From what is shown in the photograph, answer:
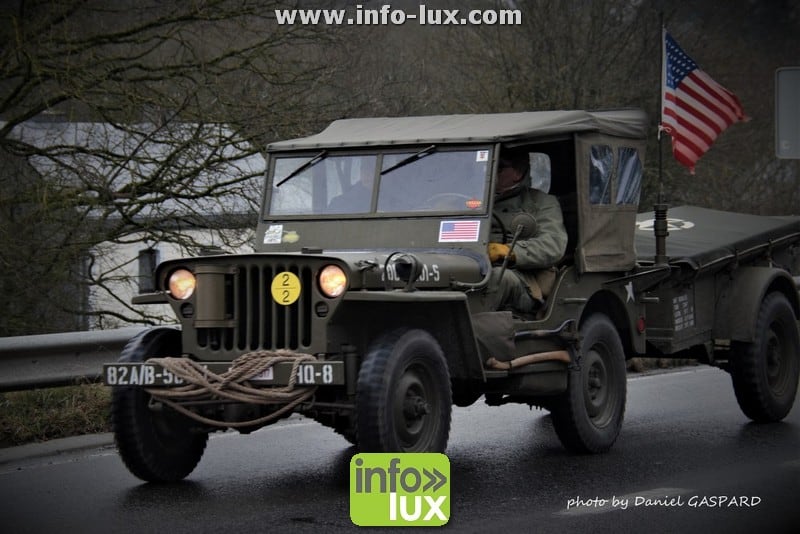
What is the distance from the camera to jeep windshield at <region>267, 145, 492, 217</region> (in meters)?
8.10

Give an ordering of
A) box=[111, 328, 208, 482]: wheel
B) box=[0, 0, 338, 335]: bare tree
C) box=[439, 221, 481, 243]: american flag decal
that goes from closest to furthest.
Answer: box=[111, 328, 208, 482]: wheel, box=[439, 221, 481, 243]: american flag decal, box=[0, 0, 338, 335]: bare tree

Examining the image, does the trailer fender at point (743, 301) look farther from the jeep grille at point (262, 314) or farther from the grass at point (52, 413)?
the grass at point (52, 413)

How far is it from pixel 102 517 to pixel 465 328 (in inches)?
89.8

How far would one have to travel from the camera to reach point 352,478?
20.8 feet

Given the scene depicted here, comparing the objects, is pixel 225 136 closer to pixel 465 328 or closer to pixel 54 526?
pixel 465 328

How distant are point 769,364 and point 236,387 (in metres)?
5.18

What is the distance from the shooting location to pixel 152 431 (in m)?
7.07

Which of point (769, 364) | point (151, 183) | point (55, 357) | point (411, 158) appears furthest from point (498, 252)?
point (151, 183)

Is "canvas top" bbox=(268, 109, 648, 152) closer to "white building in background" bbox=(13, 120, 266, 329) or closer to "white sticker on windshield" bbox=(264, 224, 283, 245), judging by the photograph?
"white sticker on windshield" bbox=(264, 224, 283, 245)

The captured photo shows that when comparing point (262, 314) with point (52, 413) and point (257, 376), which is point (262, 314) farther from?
point (52, 413)

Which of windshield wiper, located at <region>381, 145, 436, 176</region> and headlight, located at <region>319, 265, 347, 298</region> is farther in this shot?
windshield wiper, located at <region>381, 145, 436, 176</region>

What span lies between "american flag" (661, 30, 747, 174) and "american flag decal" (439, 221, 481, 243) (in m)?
4.14

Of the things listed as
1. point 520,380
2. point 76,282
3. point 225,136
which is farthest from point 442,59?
point 520,380

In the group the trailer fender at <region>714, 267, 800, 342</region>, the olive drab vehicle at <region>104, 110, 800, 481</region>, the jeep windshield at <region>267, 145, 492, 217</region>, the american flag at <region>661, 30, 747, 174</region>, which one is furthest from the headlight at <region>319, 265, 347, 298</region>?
the american flag at <region>661, 30, 747, 174</region>
